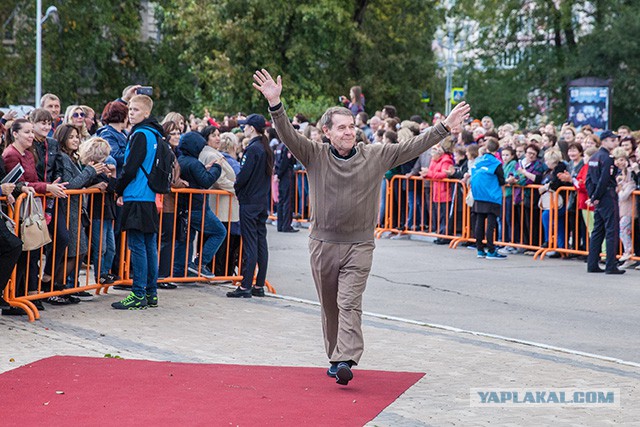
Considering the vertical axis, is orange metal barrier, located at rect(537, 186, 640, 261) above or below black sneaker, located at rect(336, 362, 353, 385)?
above

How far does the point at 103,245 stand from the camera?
1252 centimetres

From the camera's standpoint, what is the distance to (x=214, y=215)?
44.4 feet

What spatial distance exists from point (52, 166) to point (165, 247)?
187cm

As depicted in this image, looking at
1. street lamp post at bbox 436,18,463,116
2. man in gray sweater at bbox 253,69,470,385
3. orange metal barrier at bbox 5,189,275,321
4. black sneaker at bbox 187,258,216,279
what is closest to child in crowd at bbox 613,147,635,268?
orange metal barrier at bbox 5,189,275,321

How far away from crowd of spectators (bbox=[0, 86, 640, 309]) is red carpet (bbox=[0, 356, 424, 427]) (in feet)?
Result: 8.01

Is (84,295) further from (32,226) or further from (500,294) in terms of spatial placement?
(500,294)

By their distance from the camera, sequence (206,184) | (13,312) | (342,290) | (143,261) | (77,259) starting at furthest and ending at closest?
1. (206,184)
2. (77,259)
3. (143,261)
4. (13,312)
5. (342,290)

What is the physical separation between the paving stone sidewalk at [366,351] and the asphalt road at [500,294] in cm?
76

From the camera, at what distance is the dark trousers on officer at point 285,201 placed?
20.4 m

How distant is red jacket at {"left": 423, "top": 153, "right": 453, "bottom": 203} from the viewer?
18.8m

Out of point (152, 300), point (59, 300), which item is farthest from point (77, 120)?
point (152, 300)

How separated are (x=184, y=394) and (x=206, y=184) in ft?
18.1

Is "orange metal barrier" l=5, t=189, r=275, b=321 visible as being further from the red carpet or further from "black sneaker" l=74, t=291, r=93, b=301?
the red carpet

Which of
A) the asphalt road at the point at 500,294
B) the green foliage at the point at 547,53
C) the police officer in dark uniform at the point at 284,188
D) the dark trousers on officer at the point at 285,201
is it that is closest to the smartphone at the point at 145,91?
the asphalt road at the point at 500,294
